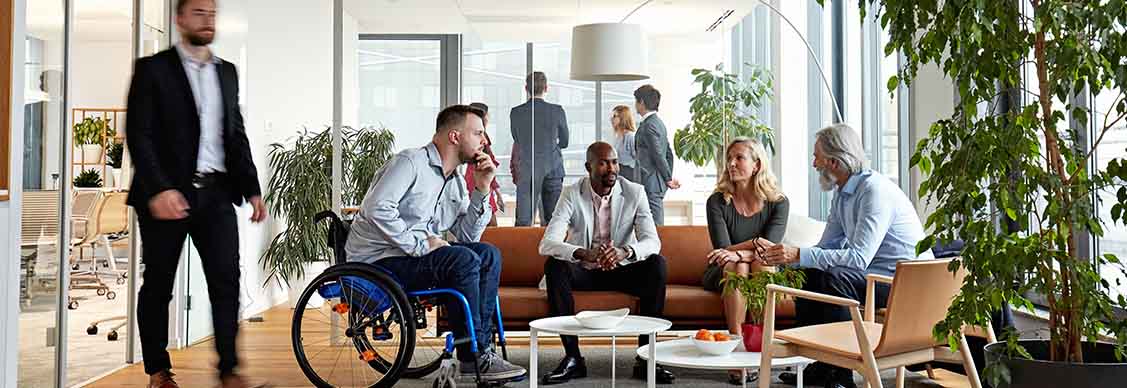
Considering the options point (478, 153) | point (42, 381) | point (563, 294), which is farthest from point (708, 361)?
point (42, 381)

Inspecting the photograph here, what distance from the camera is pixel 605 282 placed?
4.82 meters

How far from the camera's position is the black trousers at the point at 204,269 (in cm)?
319

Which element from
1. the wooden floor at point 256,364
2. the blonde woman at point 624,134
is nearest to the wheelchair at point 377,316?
the wooden floor at point 256,364

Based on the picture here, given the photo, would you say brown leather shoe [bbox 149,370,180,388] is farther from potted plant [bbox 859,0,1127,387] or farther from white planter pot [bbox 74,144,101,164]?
potted plant [bbox 859,0,1127,387]

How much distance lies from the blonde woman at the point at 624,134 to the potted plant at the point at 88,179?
292 centimetres

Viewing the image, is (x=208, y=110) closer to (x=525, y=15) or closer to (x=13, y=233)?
(x=13, y=233)

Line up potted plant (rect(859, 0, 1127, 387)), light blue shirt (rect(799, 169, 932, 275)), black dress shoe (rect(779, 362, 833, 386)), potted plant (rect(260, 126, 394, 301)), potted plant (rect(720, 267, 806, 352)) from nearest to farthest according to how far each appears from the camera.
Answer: potted plant (rect(859, 0, 1127, 387)), potted plant (rect(720, 267, 806, 352)), light blue shirt (rect(799, 169, 932, 275)), black dress shoe (rect(779, 362, 833, 386)), potted plant (rect(260, 126, 394, 301))

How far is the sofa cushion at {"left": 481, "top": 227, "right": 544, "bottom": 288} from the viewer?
17.1 ft

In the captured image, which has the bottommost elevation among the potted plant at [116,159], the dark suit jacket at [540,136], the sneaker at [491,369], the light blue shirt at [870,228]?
the sneaker at [491,369]

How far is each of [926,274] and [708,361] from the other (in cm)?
80

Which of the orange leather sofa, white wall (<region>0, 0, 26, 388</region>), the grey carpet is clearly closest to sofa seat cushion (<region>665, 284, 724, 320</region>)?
the orange leather sofa

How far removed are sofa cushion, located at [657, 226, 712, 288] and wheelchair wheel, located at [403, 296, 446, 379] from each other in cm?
120

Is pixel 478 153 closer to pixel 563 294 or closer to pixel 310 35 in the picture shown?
pixel 563 294

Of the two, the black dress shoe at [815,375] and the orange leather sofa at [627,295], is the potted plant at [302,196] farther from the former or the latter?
the black dress shoe at [815,375]
